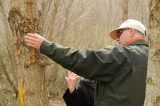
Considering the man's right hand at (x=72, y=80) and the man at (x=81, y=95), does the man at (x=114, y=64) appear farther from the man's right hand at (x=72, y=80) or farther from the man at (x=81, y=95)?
the man at (x=81, y=95)

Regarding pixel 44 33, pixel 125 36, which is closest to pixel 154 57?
pixel 125 36

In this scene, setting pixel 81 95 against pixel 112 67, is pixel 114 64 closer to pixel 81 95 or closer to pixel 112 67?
pixel 112 67

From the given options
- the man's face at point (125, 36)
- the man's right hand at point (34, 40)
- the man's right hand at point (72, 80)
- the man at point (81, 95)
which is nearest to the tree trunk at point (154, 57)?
the man's right hand at point (34, 40)

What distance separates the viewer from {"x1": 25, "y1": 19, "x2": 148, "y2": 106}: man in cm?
373

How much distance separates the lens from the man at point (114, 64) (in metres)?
Answer: 3.73

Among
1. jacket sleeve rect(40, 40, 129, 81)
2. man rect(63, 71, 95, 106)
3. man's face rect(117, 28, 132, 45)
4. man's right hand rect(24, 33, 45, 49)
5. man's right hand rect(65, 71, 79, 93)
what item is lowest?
man rect(63, 71, 95, 106)

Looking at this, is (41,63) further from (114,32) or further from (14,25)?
(114,32)

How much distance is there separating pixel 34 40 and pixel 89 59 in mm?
510

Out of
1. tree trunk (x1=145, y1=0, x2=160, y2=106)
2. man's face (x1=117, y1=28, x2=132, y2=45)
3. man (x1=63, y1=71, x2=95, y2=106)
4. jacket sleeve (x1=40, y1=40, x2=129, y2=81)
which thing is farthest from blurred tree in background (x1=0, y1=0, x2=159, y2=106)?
man's face (x1=117, y1=28, x2=132, y2=45)

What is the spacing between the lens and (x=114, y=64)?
3904 millimetres

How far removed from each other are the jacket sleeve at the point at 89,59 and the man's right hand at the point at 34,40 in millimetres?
34

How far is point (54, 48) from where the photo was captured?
12.2 feet

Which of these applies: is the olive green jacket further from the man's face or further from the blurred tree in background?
the blurred tree in background

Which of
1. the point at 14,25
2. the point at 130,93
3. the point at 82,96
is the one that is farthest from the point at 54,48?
the point at 82,96
